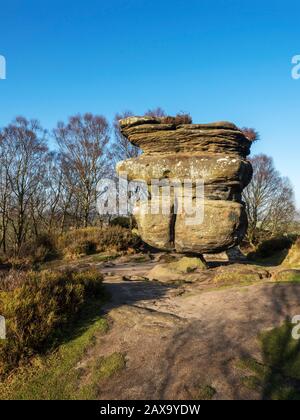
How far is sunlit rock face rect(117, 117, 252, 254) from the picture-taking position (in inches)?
368

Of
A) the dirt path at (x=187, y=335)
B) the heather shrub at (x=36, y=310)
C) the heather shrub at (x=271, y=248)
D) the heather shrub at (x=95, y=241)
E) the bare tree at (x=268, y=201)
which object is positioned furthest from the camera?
the bare tree at (x=268, y=201)

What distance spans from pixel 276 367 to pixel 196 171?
624 cm

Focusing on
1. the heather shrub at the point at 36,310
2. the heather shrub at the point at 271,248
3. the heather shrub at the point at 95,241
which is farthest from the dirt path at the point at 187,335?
the heather shrub at the point at 271,248

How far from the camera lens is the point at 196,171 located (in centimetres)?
950

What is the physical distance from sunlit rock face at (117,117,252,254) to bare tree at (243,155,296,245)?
18.9m

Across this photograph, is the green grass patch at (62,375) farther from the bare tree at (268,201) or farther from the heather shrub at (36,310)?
the bare tree at (268,201)

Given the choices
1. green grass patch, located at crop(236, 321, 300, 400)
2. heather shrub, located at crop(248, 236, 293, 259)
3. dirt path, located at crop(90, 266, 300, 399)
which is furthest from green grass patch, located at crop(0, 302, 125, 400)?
heather shrub, located at crop(248, 236, 293, 259)

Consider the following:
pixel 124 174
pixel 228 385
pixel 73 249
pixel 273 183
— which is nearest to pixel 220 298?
pixel 228 385

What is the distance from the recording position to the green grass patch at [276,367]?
3.74m

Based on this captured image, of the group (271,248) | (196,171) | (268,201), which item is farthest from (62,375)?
(268,201)

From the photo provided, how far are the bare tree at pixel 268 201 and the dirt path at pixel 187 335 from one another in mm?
21817

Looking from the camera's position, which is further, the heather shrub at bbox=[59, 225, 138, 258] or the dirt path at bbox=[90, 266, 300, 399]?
the heather shrub at bbox=[59, 225, 138, 258]

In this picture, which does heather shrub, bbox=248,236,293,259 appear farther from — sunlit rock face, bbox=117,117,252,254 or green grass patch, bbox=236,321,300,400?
green grass patch, bbox=236,321,300,400
